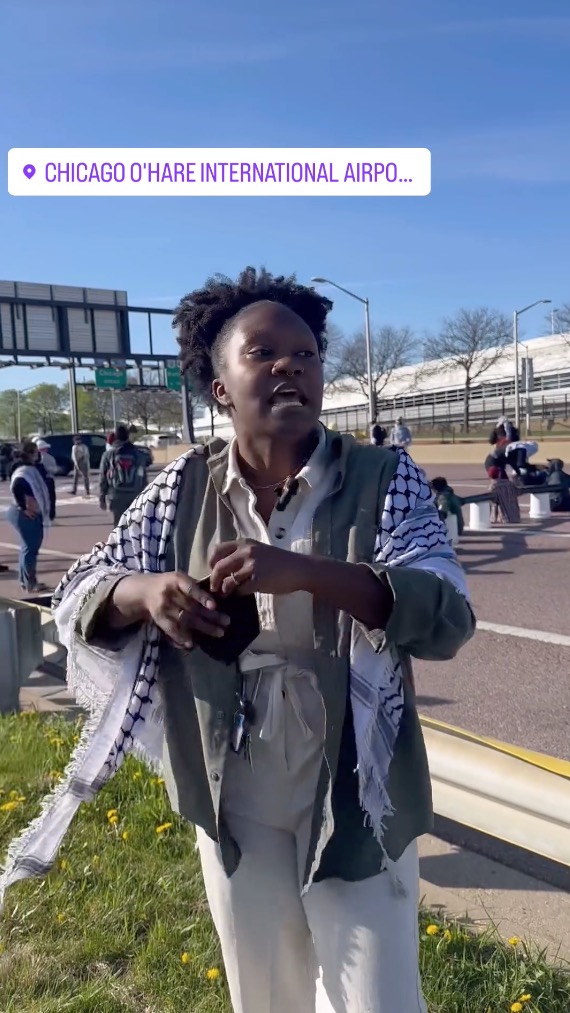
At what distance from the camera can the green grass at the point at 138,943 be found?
8.73ft

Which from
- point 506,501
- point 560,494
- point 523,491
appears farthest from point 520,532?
point 560,494

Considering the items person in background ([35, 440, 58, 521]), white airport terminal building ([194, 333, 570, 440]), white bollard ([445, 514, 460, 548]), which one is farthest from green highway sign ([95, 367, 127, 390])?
white bollard ([445, 514, 460, 548])

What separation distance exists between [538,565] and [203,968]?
8301 mm

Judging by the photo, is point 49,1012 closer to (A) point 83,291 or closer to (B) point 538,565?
(B) point 538,565

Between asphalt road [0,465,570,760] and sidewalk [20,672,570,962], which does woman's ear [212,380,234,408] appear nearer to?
sidewalk [20,672,570,962]

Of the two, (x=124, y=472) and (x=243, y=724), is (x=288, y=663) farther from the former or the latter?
(x=124, y=472)

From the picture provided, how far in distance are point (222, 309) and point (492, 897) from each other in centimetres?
236

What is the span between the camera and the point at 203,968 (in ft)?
9.34

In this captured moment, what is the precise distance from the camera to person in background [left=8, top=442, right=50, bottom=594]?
10.5 meters

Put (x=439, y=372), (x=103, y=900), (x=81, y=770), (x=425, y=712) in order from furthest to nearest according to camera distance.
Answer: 1. (x=439, y=372)
2. (x=425, y=712)
3. (x=103, y=900)
4. (x=81, y=770)

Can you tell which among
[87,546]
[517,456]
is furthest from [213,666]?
[517,456]

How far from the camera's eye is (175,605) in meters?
1.63

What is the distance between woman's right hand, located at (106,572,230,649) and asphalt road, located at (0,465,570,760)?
365cm

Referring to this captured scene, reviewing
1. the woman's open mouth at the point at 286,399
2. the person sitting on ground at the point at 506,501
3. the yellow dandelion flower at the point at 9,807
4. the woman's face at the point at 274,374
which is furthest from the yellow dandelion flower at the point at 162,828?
the person sitting on ground at the point at 506,501
